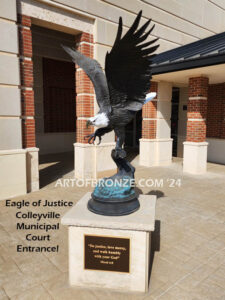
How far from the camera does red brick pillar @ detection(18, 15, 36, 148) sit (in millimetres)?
6583

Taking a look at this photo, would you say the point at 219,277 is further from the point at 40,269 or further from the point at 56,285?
the point at 40,269

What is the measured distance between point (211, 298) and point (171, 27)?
444 inches

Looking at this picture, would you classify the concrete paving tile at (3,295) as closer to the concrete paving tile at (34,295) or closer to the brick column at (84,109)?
the concrete paving tile at (34,295)

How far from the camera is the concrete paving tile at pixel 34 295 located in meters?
3.01

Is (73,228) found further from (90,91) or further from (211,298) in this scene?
(90,91)

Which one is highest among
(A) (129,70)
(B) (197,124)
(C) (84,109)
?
(A) (129,70)

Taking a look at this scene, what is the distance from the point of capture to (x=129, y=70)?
10.3ft

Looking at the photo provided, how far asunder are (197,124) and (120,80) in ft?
22.1

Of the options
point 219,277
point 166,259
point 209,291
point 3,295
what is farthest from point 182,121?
point 3,295

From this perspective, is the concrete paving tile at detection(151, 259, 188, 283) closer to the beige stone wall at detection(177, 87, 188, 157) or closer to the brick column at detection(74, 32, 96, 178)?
the brick column at detection(74, 32, 96, 178)
